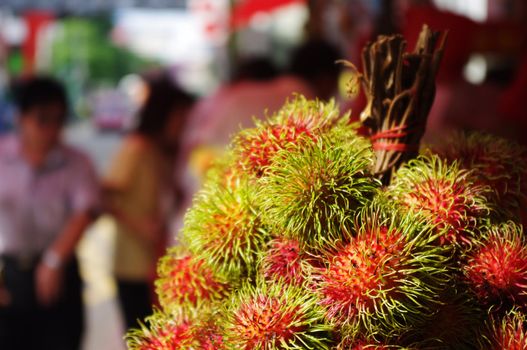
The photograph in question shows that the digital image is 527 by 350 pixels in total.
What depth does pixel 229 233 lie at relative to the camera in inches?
38.3

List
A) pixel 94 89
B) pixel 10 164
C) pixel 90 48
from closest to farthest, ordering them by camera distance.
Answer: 1. pixel 10 164
2. pixel 90 48
3. pixel 94 89

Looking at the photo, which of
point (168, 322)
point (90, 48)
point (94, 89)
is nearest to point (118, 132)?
point (94, 89)

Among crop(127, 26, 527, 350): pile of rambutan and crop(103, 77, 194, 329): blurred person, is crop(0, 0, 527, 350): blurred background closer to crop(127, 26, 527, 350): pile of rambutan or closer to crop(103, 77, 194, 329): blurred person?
crop(103, 77, 194, 329): blurred person

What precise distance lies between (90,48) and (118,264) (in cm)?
380

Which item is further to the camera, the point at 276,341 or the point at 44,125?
the point at 44,125

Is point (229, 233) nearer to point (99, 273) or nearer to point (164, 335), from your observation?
point (164, 335)

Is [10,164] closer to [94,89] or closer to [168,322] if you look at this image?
[168,322]

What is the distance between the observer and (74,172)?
3066mm

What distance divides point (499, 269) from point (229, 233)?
0.35 meters

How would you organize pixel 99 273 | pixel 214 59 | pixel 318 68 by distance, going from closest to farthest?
pixel 318 68, pixel 99 273, pixel 214 59

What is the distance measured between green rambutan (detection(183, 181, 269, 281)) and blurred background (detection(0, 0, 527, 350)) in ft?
0.75

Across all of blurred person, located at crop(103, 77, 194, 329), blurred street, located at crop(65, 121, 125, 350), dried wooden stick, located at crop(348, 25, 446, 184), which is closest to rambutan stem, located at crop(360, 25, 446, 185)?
dried wooden stick, located at crop(348, 25, 446, 184)

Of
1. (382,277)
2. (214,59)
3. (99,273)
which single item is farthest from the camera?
(214,59)

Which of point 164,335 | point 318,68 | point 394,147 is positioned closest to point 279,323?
point 164,335
